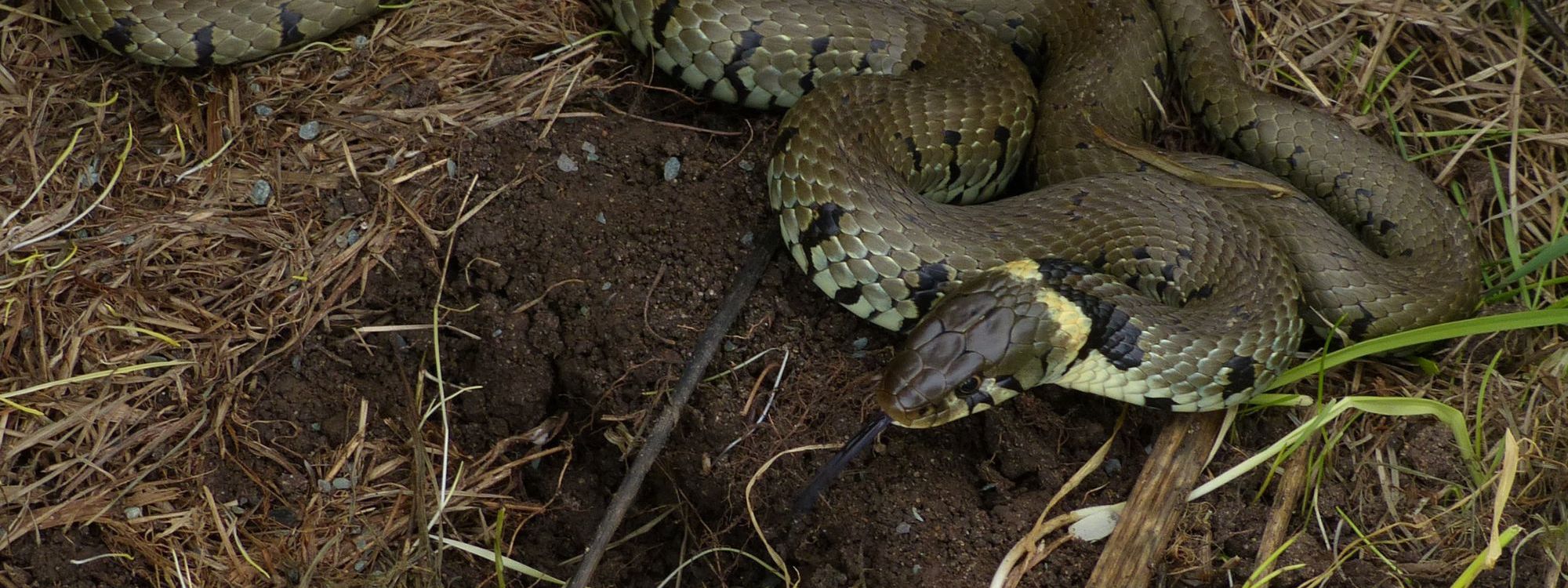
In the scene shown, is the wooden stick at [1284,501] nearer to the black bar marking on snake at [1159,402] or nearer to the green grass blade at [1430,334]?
the green grass blade at [1430,334]

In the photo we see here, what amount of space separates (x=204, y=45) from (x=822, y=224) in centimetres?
200

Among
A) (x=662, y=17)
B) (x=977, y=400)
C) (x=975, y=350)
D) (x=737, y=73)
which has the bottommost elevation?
(x=977, y=400)

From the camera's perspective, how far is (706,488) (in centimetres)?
331

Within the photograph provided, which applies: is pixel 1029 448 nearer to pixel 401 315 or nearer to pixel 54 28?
pixel 401 315

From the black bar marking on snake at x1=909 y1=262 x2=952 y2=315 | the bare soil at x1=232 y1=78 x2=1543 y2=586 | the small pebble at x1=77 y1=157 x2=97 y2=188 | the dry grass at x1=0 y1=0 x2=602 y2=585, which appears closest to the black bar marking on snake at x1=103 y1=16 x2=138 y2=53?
the dry grass at x1=0 y1=0 x2=602 y2=585

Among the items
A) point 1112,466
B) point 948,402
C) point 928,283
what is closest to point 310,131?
point 928,283

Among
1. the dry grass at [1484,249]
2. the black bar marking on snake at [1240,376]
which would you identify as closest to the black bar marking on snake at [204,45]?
the black bar marking on snake at [1240,376]

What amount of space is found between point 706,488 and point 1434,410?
2.08 metres

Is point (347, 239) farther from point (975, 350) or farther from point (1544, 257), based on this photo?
point (1544, 257)

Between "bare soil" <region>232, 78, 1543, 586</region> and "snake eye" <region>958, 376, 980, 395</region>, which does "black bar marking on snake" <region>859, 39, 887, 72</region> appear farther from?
"snake eye" <region>958, 376, 980, 395</region>

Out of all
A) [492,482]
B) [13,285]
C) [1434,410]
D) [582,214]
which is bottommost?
[492,482]

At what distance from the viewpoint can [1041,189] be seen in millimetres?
3672

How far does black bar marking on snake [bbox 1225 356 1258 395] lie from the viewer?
3.27 meters

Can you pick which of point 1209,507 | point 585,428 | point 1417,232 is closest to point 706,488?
point 585,428
